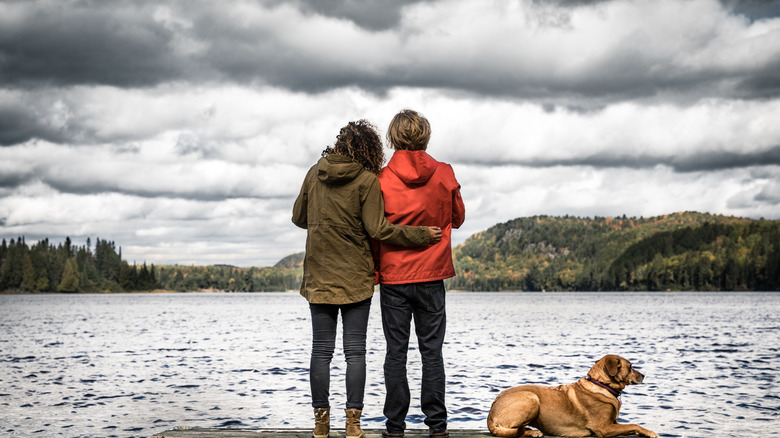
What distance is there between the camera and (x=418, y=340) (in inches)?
309

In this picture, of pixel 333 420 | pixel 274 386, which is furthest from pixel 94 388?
pixel 333 420

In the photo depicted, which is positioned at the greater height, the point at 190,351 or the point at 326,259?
the point at 326,259

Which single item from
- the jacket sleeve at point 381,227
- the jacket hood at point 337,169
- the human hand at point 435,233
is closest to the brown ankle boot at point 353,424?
the jacket sleeve at point 381,227

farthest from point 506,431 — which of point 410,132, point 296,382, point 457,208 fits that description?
point 296,382

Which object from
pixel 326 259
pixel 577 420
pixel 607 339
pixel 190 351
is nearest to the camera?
pixel 326 259

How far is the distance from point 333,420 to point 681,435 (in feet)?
25.9

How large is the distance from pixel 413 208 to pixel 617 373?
3.70m

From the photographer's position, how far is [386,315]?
7.92 metres

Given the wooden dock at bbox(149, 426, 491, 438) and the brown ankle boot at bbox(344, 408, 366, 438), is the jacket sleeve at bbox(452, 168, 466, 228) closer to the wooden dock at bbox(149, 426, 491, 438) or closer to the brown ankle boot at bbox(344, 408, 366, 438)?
the brown ankle boot at bbox(344, 408, 366, 438)

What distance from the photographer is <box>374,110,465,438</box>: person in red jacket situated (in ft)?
25.3

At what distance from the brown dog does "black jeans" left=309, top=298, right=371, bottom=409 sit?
1977mm

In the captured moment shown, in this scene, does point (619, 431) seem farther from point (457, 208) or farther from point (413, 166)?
point (413, 166)

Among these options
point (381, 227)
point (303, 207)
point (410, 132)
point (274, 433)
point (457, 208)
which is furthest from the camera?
point (274, 433)

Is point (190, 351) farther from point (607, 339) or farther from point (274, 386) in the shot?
point (607, 339)
